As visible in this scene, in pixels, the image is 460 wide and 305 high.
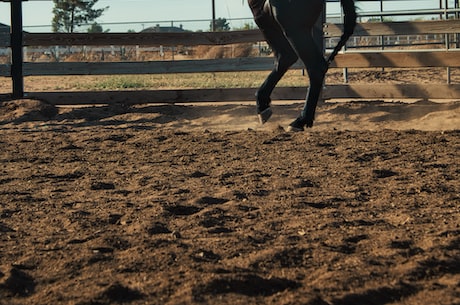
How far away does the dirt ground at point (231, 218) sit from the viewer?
8.00 feet

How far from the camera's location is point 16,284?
99.0 inches

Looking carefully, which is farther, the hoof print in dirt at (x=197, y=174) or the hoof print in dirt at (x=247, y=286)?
the hoof print in dirt at (x=197, y=174)

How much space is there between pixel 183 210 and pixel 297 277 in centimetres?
124

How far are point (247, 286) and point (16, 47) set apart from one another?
837 centimetres

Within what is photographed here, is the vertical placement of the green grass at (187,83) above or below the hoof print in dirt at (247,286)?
above

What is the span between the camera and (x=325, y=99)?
360 inches

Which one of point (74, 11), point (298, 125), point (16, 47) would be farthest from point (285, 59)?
point (74, 11)

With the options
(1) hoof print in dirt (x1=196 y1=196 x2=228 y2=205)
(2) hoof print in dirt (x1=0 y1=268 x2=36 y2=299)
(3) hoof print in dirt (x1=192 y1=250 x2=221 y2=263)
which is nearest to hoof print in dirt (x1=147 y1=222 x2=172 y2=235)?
(3) hoof print in dirt (x1=192 y1=250 x2=221 y2=263)

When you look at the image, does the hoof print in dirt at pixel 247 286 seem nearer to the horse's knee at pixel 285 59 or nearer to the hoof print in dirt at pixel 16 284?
the hoof print in dirt at pixel 16 284

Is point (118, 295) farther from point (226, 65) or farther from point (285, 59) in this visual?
point (226, 65)

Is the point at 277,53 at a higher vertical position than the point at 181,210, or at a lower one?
higher

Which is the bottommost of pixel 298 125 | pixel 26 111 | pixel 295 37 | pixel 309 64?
pixel 298 125

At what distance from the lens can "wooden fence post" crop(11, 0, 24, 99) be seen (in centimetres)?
974

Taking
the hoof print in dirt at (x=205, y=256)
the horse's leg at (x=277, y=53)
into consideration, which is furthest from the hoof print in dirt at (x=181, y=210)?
the horse's leg at (x=277, y=53)
